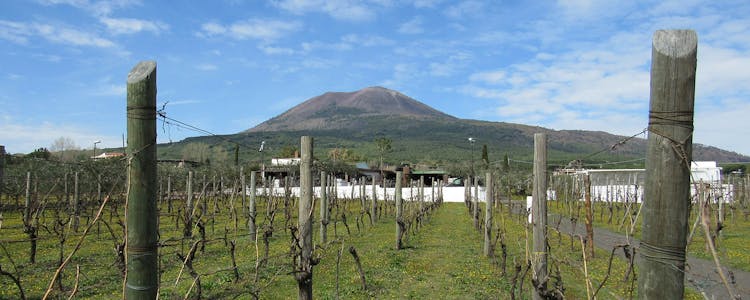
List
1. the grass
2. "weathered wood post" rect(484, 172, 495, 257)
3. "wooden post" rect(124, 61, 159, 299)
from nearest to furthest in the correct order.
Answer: "wooden post" rect(124, 61, 159, 299)
the grass
"weathered wood post" rect(484, 172, 495, 257)

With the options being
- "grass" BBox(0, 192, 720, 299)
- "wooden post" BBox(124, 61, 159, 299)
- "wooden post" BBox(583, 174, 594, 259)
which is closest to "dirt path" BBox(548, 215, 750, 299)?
"wooden post" BBox(583, 174, 594, 259)

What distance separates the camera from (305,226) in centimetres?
601

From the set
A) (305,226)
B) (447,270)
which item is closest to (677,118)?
(305,226)

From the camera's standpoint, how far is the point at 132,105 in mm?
2652

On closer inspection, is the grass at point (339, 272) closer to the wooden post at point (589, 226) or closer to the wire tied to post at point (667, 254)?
the wooden post at point (589, 226)

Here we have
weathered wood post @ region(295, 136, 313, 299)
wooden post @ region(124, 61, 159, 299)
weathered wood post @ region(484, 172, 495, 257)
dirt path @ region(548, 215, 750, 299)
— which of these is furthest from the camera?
weathered wood post @ region(484, 172, 495, 257)

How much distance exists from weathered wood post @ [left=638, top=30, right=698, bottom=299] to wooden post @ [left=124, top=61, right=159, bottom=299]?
235 cm

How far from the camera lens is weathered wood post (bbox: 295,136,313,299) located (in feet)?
18.5

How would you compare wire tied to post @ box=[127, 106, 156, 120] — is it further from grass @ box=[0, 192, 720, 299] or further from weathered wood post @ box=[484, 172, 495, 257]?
weathered wood post @ box=[484, 172, 495, 257]

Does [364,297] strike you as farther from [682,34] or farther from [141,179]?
[682,34]

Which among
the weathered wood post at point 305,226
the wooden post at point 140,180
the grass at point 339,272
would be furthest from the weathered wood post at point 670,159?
the weathered wood post at point 305,226

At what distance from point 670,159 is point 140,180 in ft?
8.08

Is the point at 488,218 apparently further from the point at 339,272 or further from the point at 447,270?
the point at 339,272

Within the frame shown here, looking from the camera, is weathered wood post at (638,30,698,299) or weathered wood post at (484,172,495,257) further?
weathered wood post at (484,172,495,257)
